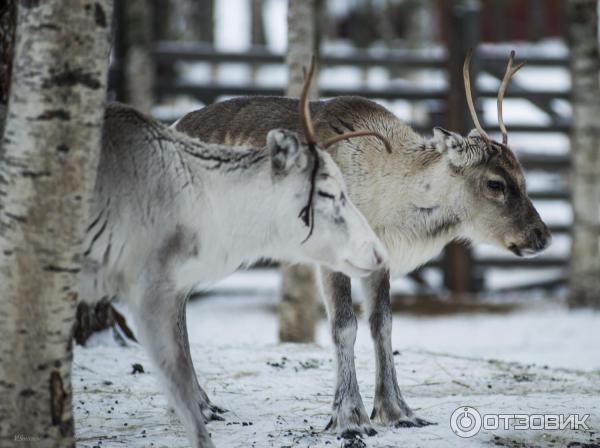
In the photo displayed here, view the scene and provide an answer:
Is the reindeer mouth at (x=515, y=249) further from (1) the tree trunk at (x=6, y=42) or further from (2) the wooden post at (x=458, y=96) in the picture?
(2) the wooden post at (x=458, y=96)

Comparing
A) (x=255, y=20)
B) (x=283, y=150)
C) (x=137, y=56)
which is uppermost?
(x=255, y=20)

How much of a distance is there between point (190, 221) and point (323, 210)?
0.57m

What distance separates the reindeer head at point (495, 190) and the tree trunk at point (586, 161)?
4.93 m

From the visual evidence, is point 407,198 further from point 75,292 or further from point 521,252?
point 75,292

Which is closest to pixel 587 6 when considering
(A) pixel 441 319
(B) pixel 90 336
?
(A) pixel 441 319

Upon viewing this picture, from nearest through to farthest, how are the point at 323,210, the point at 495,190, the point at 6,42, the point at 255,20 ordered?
1. the point at 323,210
2. the point at 6,42
3. the point at 495,190
4. the point at 255,20

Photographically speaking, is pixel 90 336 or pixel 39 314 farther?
pixel 90 336

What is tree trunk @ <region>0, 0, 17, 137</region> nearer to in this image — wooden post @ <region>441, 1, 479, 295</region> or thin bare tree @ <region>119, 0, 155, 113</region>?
thin bare tree @ <region>119, 0, 155, 113</region>

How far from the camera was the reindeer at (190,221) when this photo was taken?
3627 millimetres

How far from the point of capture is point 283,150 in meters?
3.83

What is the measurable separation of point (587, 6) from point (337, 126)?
5.84m

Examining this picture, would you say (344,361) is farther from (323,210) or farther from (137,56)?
(137,56)

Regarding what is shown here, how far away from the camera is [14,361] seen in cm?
319

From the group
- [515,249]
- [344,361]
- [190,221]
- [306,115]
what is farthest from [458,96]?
[190,221]
